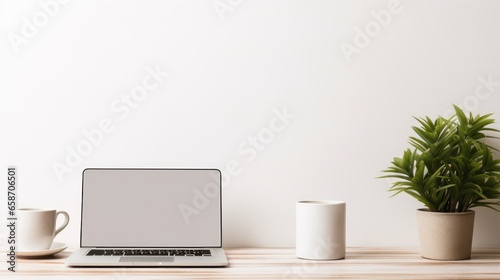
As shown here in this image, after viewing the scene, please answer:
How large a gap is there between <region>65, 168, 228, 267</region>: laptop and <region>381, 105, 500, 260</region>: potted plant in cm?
45

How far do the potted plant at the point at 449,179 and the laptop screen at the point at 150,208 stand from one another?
447 millimetres

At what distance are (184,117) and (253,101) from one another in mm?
180

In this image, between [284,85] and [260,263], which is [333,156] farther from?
[260,263]

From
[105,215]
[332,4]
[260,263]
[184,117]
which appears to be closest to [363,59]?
[332,4]

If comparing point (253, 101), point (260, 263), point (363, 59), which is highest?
point (363, 59)

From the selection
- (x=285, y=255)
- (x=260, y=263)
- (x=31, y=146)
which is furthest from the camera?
(x=31, y=146)

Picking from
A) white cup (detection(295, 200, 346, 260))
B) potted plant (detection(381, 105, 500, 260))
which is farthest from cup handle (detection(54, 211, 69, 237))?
potted plant (detection(381, 105, 500, 260))

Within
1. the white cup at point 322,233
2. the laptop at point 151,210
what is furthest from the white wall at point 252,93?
the white cup at point 322,233

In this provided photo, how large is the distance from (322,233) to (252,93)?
0.41m

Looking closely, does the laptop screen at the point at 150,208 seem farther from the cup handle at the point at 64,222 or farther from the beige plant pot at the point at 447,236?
the beige plant pot at the point at 447,236

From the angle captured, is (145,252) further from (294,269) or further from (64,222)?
(294,269)

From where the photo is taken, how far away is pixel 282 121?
1.60 meters

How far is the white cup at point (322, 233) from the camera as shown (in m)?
1.41

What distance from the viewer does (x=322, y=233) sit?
142cm
